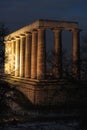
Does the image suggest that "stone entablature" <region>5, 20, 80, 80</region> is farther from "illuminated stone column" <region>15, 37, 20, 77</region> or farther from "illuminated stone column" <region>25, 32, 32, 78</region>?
"illuminated stone column" <region>15, 37, 20, 77</region>

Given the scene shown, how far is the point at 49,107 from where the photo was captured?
64.2 meters

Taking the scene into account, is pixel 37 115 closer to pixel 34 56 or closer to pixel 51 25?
pixel 34 56

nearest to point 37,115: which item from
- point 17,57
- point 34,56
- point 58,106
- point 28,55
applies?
point 58,106

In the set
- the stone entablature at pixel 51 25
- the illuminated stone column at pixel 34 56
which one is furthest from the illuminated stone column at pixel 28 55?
the illuminated stone column at pixel 34 56

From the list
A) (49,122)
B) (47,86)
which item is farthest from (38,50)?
(49,122)

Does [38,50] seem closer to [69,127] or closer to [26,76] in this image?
[26,76]

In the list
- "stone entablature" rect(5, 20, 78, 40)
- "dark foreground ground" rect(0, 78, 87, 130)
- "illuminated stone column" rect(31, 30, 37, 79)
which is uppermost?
"stone entablature" rect(5, 20, 78, 40)

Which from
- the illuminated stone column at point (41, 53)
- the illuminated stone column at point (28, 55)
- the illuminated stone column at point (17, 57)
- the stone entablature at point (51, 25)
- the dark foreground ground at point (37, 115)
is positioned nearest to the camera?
the dark foreground ground at point (37, 115)

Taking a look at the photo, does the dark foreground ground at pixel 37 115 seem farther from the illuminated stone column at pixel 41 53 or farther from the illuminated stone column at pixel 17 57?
the illuminated stone column at pixel 17 57

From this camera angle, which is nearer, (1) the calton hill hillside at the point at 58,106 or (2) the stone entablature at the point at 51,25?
(1) the calton hill hillside at the point at 58,106

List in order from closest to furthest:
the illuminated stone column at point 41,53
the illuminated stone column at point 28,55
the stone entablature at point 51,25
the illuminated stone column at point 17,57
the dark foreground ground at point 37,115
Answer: the dark foreground ground at point 37,115 → the stone entablature at point 51,25 → the illuminated stone column at point 41,53 → the illuminated stone column at point 28,55 → the illuminated stone column at point 17,57

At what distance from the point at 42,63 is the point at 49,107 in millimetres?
8396

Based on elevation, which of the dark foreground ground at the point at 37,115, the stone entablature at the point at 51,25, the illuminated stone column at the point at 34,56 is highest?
the stone entablature at the point at 51,25

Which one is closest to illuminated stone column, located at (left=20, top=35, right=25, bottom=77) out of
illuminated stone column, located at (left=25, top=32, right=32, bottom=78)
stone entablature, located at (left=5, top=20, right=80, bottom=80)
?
stone entablature, located at (left=5, top=20, right=80, bottom=80)
